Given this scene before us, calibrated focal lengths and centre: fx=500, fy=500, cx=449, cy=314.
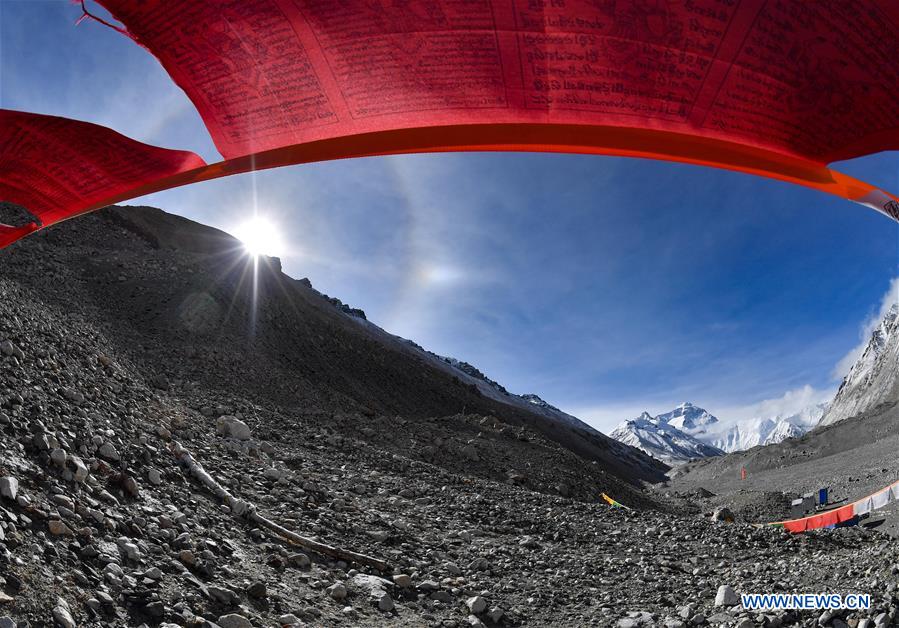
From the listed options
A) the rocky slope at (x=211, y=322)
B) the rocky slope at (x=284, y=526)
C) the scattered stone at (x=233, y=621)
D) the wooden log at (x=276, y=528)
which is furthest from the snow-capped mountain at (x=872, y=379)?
the scattered stone at (x=233, y=621)

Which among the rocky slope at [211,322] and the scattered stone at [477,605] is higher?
the rocky slope at [211,322]

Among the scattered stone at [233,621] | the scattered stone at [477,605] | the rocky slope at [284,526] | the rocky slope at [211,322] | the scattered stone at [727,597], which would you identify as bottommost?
the scattered stone at [727,597]

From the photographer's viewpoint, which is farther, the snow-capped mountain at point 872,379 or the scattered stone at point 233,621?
the snow-capped mountain at point 872,379

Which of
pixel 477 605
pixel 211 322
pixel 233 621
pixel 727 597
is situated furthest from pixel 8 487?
pixel 211 322

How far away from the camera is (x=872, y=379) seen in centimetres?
8331

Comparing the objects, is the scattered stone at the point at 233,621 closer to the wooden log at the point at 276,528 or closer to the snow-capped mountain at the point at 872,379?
the wooden log at the point at 276,528

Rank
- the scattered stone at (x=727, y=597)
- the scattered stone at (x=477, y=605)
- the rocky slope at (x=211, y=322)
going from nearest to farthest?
the scattered stone at (x=727, y=597) < the scattered stone at (x=477, y=605) < the rocky slope at (x=211, y=322)

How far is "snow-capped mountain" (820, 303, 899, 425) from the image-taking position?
242 ft

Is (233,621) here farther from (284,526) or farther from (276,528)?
(284,526)

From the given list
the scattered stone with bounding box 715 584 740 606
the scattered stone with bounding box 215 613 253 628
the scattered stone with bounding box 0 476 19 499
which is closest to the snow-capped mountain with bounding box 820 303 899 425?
the scattered stone with bounding box 715 584 740 606

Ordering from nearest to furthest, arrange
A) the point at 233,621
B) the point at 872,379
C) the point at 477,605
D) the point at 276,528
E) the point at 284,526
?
the point at 233,621 < the point at 477,605 < the point at 276,528 < the point at 284,526 < the point at 872,379

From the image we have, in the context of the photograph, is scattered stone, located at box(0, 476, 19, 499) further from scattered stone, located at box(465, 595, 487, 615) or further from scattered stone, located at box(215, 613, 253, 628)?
scattered stone, located at box(465, 595, 487, 615)

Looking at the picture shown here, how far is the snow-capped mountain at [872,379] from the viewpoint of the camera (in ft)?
242

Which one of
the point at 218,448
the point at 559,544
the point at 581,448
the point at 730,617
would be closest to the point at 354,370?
the point at 218,448
